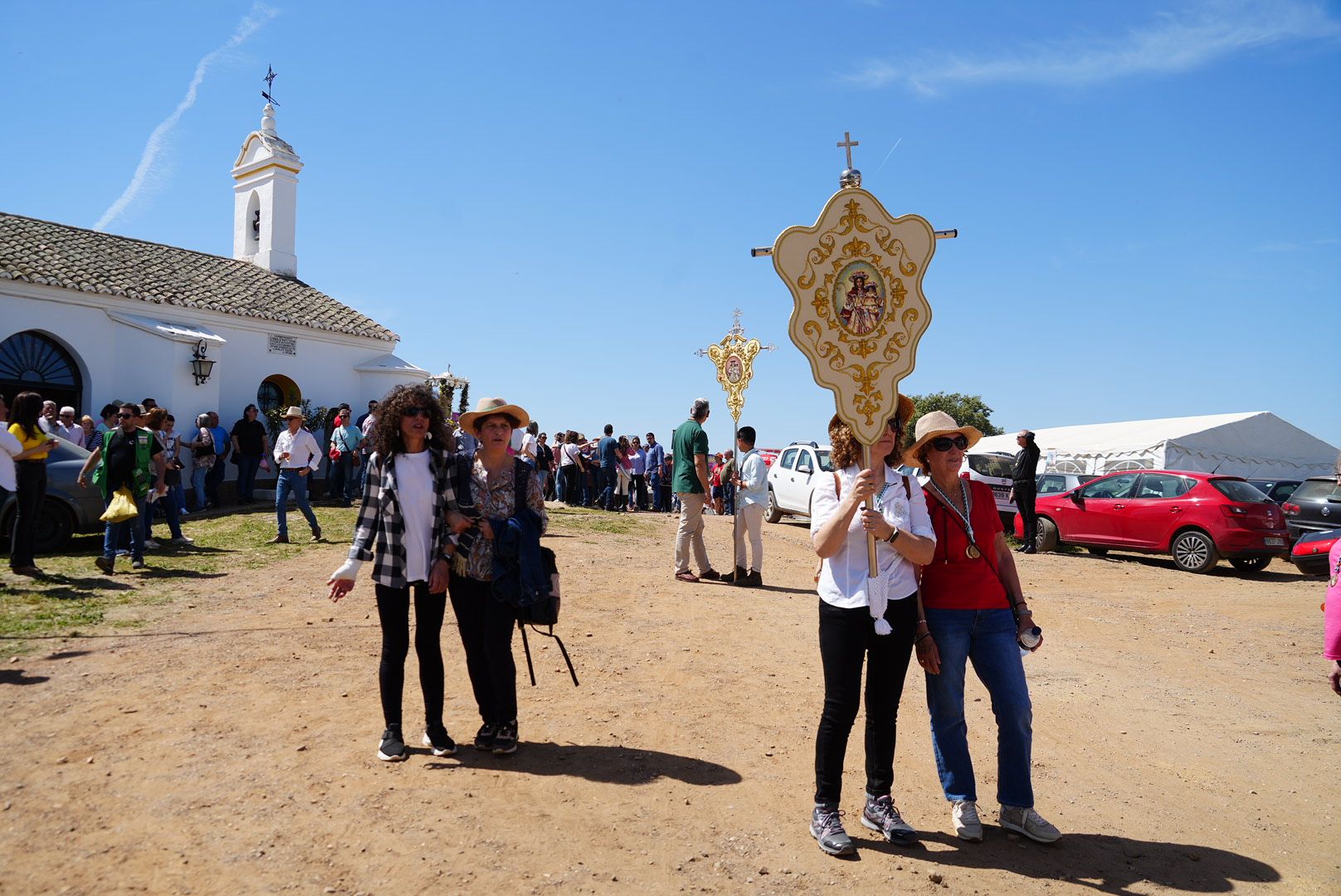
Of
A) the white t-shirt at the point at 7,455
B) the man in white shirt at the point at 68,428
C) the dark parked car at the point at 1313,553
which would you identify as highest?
the man in white shirt at the point at 68,428

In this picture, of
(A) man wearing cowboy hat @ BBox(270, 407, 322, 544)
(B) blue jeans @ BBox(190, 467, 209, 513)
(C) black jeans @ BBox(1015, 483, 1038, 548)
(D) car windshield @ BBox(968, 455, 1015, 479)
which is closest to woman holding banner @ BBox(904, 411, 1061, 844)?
(A) man wearing cowboy hat @ BBox(270, 407, 322, 544)

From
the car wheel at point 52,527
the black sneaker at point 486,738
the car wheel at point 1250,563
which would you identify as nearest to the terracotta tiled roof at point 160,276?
the car wheel at point 52,527

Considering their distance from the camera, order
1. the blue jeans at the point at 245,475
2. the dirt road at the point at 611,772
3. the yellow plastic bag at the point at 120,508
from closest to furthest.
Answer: the dirt road at the point at 611,772, the yellow plastic bag at the point at 120,508, the blue jeans at the point at 245,475

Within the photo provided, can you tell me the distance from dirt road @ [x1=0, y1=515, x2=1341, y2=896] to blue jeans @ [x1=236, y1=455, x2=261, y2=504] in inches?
383

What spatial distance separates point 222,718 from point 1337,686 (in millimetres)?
5605

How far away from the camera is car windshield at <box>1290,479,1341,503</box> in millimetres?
15547

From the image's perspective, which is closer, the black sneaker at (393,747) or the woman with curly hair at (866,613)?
the woman with curly hair at (866,613)

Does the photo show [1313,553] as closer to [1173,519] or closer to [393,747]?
[1173,519]

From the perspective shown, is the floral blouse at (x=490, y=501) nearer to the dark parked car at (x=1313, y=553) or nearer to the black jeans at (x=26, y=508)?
the black jeans at (x=26, y=508)

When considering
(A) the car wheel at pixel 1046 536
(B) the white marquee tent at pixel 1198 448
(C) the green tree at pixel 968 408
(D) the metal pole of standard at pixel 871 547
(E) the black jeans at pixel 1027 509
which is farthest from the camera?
(C) the green tree at pixel 968 408

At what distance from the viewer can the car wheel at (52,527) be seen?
1083 centimetres

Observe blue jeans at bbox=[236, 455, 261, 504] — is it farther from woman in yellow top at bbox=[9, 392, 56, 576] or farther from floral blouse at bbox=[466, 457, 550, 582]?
floral blouse at bbox=[466, 457, 550, 582]

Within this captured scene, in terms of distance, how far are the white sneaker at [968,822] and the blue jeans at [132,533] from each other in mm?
8857

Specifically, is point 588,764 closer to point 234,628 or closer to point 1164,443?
point 234,628
